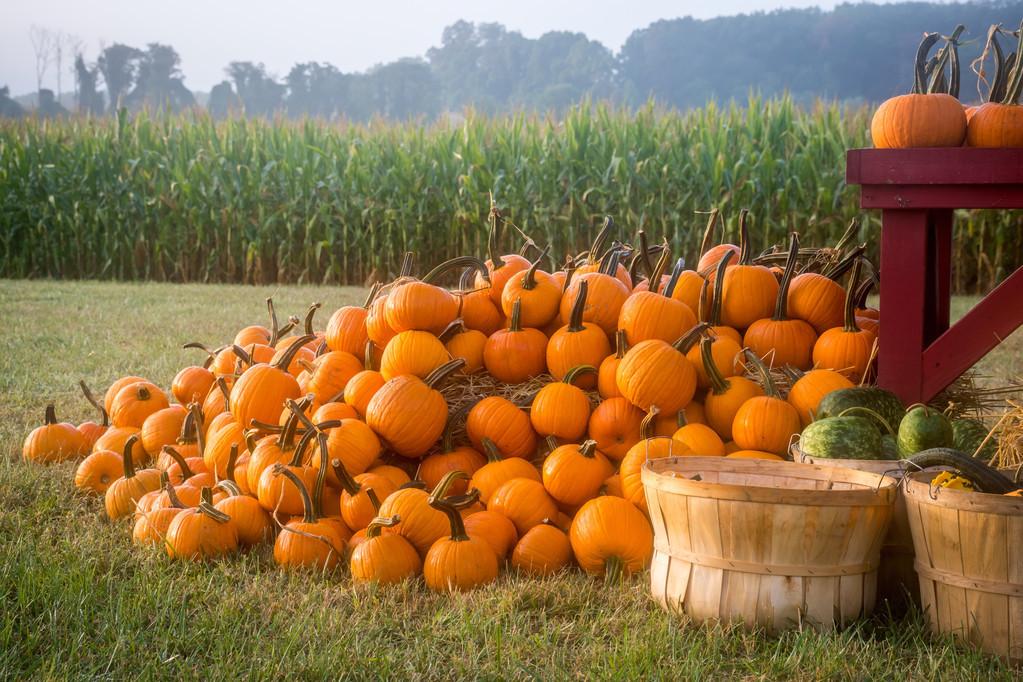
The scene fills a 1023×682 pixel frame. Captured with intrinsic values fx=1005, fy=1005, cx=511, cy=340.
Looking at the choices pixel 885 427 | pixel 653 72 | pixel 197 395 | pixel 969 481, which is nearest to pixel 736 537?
pixel 969 481

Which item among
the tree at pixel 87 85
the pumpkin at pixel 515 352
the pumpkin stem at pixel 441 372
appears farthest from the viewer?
the tree at pixel 87 85

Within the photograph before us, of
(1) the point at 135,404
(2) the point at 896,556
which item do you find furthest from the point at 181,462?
(2) the point at 896,556

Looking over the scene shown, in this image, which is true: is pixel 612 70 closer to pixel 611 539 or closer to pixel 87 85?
pixel 87 85

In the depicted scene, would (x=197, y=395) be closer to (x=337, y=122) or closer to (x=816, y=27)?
(x=337, y=122)

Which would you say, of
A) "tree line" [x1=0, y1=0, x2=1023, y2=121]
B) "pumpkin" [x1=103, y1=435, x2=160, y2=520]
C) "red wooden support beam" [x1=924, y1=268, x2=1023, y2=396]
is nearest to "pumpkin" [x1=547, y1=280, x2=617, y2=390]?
"red wooden support beam" [x1=924, y1=268, x2=1023, y2=396]

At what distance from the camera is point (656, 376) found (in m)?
3.26

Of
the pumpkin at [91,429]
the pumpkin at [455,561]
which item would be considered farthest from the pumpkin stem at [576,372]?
the pumpkin at [91,429]

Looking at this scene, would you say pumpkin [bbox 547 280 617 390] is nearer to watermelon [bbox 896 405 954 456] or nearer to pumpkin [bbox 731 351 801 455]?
pumpkin [bbox 731 351 801 455]

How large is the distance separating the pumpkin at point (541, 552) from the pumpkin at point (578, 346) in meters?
0.68

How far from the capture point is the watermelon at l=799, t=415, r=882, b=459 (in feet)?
9.30

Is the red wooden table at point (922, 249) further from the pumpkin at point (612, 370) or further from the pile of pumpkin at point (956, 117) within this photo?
the pumpkin at point (612, 370)

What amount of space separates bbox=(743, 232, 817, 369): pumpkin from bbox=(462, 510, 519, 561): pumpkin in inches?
46.5

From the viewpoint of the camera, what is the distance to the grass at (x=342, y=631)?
2.27 metres

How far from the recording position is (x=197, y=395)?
14.0ft
